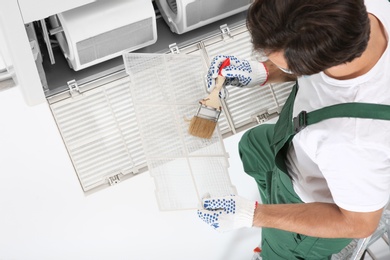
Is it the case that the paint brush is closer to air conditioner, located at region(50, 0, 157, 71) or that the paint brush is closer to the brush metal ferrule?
the brush metal ferrule

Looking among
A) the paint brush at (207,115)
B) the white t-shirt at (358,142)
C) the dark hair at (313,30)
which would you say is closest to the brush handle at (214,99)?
the paint brush at (207,115)

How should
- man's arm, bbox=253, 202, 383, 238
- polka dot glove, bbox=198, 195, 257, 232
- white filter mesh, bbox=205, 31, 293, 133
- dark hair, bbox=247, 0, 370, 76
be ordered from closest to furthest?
1. dark hair, bbox=247, 0, 370, 76
2. man's arm, bbox=253, 202, 383, 238
3. polka dot glove, bbox=198, 195, 257, 232
4. white filter mesh, bbox=205, 31, 293, 133

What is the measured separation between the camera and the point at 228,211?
196cm

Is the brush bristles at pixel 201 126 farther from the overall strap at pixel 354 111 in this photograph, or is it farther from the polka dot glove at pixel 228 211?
the overall strap at pixel 354 111

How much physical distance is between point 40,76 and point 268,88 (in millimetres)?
868

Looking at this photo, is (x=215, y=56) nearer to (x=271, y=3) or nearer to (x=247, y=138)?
(x=247, y=138)

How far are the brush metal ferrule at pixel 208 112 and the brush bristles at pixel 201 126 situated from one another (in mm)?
11

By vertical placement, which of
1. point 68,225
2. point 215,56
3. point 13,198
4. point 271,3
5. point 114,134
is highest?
point 271,3

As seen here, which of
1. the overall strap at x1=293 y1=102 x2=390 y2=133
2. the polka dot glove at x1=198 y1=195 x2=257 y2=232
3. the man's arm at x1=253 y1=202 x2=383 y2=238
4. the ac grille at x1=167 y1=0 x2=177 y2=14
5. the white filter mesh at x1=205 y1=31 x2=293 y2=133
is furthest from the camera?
the white filter mesh at x1=205 y1=31 x2=293 y2=133

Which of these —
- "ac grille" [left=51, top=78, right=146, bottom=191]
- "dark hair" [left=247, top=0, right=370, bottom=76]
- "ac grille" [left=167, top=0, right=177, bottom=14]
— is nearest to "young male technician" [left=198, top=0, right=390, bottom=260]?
"dark hair" [left=247, top=0, right=370, bottom=76]

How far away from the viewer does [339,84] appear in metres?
1.68

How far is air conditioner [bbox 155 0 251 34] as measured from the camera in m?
2.08

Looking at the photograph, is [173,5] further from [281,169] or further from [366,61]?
[366,61]

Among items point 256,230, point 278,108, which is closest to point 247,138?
point 278,108
